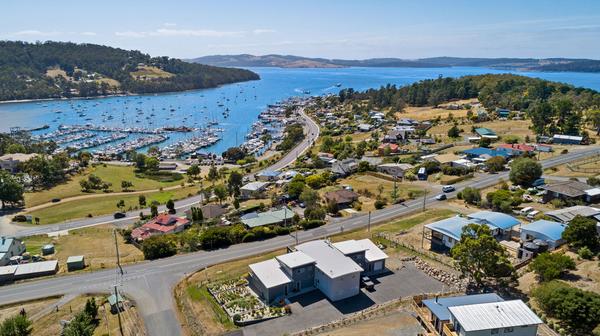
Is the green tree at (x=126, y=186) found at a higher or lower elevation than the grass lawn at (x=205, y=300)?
lower

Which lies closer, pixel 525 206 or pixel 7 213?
pixel 525 206

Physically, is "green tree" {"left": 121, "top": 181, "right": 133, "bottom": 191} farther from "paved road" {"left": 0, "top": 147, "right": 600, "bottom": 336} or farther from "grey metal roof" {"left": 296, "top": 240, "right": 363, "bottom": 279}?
"grey metal roof" {"left": 296, "top": 240, "right": 363, "bottom": 279}

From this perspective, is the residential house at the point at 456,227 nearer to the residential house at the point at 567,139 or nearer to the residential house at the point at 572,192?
the residential house at the point at 572,192

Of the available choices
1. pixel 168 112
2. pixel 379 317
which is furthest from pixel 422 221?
pixel 168 112

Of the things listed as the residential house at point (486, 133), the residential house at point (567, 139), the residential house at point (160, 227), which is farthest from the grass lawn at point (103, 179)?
the residential house at point (567, 139)

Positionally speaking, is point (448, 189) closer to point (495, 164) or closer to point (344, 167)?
point (495, 164)

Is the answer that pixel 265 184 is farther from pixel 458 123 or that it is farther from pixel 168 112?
pixel 168 112

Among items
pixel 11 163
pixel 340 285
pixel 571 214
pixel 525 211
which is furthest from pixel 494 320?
pixel 11 163
